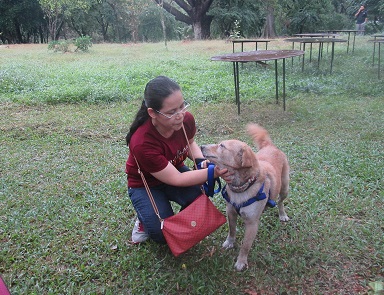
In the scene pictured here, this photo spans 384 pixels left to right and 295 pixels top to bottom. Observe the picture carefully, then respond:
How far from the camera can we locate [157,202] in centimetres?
280

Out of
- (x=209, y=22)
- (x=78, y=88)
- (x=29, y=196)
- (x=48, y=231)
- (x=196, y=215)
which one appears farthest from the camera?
(x=209, y=22)

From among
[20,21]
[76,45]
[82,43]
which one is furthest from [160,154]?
[20,21]

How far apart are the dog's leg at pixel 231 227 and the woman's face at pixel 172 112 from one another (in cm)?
79

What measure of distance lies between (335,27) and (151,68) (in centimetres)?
2519

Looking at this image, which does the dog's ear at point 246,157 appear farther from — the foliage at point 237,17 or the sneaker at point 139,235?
the foliage at point 237,17

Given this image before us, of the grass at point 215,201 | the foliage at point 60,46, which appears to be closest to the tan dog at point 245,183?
the grass at point 215,201

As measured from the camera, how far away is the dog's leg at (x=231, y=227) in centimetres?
274

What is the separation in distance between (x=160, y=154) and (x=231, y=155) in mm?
520

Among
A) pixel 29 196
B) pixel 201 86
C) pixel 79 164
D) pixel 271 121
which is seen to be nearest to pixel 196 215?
pixel 29 196

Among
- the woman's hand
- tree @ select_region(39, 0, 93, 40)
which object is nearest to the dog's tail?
the woman's hand

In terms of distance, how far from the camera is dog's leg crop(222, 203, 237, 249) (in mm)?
2738

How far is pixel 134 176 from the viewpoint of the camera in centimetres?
287

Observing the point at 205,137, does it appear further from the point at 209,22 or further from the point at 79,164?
the point at 209,22

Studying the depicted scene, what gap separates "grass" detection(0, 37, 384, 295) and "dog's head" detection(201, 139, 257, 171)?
826 millimetres
